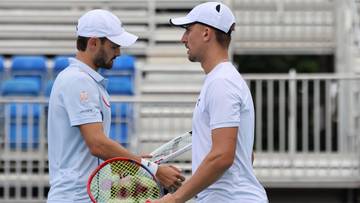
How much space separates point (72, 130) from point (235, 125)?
3.23ft

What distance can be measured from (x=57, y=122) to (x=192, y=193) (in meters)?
0.97

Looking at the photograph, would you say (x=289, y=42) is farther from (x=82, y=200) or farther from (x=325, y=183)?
(x=82, y=200)

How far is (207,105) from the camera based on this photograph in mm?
4340

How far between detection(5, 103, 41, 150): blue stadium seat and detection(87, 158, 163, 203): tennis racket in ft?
17.6

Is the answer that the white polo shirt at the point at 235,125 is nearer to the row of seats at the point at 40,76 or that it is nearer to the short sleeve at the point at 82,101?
the short sleeve at the point at 82,101

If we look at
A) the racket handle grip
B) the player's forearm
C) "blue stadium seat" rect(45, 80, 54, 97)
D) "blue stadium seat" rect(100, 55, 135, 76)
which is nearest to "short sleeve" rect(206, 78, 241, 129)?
the player's forearm

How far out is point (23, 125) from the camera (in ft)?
32.5

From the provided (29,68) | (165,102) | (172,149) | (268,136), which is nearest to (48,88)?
(29,68)

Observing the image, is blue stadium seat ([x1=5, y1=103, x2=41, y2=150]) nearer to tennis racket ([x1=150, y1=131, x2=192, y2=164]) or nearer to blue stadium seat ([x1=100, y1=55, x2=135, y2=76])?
blue stadium seat ([x1=100, y1=55, x2=135, y2=76])

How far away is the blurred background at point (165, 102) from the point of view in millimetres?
9875

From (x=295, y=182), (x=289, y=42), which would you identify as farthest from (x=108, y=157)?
(x=289, y=42)

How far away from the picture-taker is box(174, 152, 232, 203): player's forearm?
421cm

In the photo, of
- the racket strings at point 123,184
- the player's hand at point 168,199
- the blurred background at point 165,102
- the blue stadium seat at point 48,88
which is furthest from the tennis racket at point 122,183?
the blue stadium seat at point 48,88

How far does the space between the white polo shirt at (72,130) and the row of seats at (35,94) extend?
4817mm
